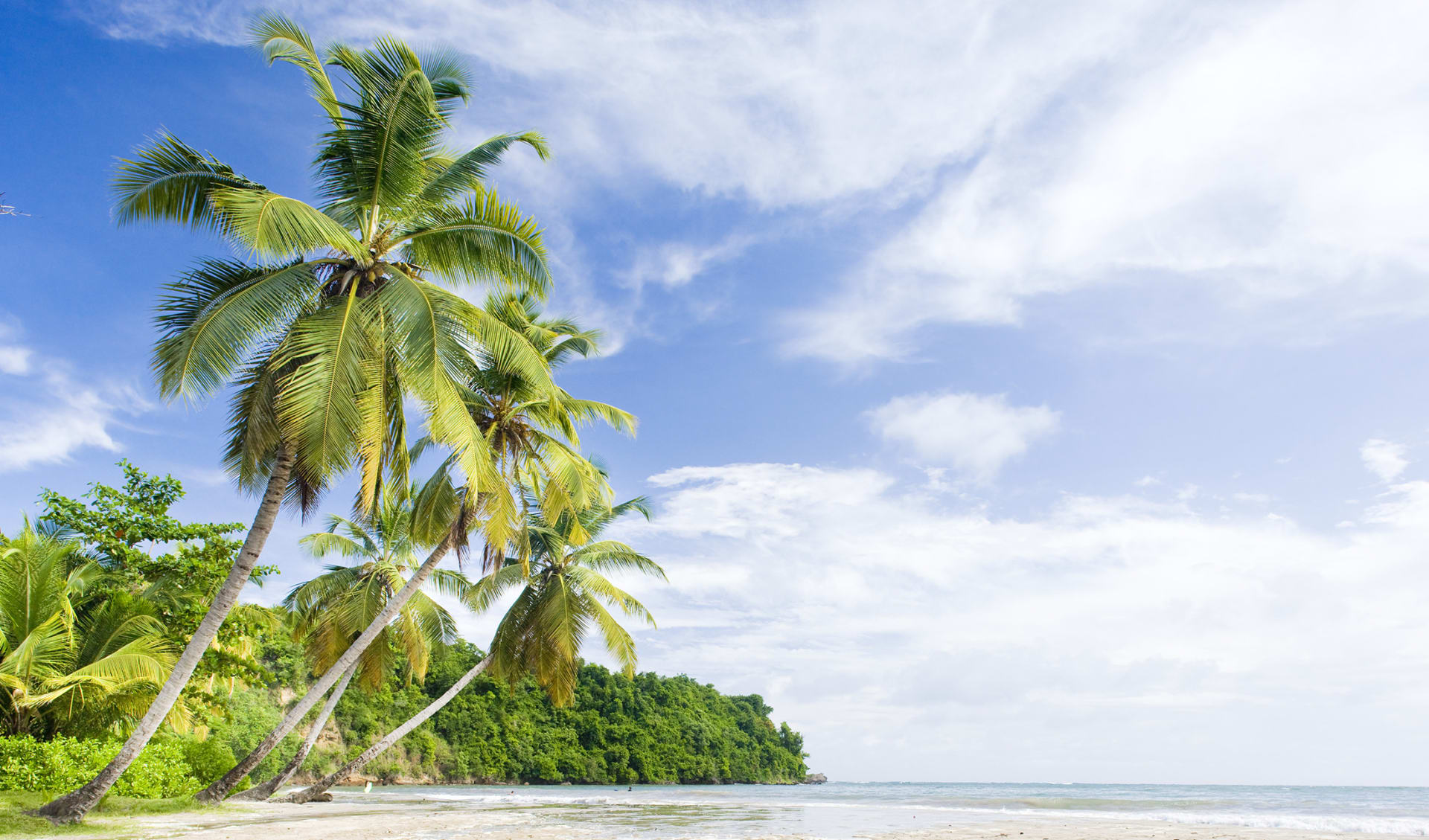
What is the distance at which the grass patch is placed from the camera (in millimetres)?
8914

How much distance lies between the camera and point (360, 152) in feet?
34.1

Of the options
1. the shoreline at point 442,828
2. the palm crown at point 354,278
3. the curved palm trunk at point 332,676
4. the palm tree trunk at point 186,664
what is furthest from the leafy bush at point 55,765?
the palm crown at point 354,278

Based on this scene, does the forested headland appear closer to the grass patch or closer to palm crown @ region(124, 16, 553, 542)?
the grass patch

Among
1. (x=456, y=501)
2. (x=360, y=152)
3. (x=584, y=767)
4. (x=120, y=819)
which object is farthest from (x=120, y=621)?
(x=584, y=767)

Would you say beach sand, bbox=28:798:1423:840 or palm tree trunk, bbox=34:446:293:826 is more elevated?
palm tree trunk, bbox=34:446:293:826

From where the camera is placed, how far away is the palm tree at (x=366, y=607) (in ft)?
63.5

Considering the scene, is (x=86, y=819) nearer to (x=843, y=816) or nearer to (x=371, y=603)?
(x=371, y=603)

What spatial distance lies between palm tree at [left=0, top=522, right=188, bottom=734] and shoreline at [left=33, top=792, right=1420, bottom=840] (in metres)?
2.04

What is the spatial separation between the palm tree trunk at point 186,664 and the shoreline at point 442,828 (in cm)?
44

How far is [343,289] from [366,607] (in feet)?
37.6

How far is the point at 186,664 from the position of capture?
980 centimetres

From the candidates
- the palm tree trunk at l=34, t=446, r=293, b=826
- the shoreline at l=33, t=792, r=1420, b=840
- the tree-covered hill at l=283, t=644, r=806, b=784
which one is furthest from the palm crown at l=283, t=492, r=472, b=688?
the tree-covered hill at l=283, t=644, r=806, b=784

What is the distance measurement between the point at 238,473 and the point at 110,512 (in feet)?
17.0

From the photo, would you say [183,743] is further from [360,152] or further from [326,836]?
[360,152]
